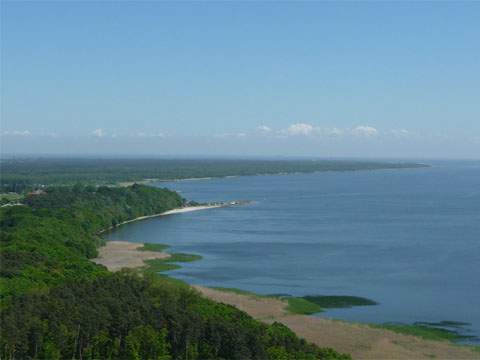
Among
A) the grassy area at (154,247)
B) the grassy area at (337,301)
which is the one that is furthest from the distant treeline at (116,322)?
the grassy area at (154,247)

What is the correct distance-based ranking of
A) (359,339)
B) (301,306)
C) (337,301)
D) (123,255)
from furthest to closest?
(123,255)
(337,301)
(301,306)
(359,339)

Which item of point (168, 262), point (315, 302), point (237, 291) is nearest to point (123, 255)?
point (168, 262)

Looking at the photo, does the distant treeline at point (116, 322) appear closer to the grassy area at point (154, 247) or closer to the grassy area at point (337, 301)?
the grassy area at point (337, 301)

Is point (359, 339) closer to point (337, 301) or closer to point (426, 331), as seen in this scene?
point (426, 331)

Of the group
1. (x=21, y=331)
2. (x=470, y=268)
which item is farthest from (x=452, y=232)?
(x=21, y=331)

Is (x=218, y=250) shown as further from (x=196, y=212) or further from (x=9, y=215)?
(x=196, y=212)

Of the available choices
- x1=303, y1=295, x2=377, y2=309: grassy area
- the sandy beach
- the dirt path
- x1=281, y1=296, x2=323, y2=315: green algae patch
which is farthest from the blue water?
the sandy beach

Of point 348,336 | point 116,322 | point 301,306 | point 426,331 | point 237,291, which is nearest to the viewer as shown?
point 116,322
